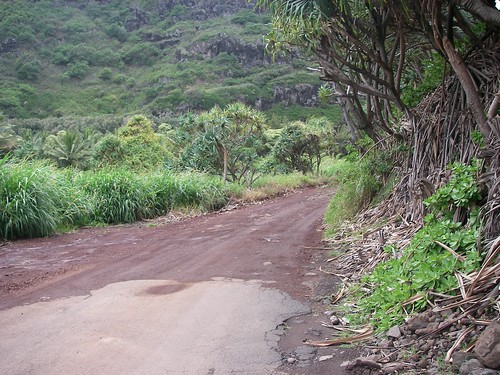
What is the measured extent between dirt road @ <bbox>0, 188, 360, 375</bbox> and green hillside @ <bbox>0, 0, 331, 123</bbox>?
55083 mm

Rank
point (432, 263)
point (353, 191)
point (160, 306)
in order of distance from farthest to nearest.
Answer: point (353, 191) → point (160, 306) → point (432, 263)

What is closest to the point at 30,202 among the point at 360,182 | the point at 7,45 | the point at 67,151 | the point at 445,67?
the point at 360,182

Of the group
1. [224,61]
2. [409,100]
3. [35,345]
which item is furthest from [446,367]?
[224,61]

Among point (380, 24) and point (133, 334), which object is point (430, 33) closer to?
point (380, 24)

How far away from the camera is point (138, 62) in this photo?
8038 centimetres

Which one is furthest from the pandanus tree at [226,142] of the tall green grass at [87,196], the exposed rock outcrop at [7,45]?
the exposed rock outcrop at [7,45]

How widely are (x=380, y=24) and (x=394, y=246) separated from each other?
3845mm

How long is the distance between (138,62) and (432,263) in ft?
267

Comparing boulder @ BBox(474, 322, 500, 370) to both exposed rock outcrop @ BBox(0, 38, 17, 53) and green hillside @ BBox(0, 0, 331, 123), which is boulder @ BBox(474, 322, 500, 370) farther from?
exposed rock outcrop @ BBox(0, 38, 17, 53)

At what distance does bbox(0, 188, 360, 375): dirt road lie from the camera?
3727mm

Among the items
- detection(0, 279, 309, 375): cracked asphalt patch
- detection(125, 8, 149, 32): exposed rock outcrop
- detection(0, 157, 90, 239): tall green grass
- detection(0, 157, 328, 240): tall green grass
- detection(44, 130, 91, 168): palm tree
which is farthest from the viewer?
detection(125, 8, 149, 32): exposed rock outcrop

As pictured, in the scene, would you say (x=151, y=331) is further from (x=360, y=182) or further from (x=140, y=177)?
(x=140, y=177)

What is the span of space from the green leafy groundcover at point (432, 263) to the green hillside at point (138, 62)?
2286 inches

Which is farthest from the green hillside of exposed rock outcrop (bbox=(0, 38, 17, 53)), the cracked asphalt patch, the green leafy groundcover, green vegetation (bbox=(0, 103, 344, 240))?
the green leafy groundcover
